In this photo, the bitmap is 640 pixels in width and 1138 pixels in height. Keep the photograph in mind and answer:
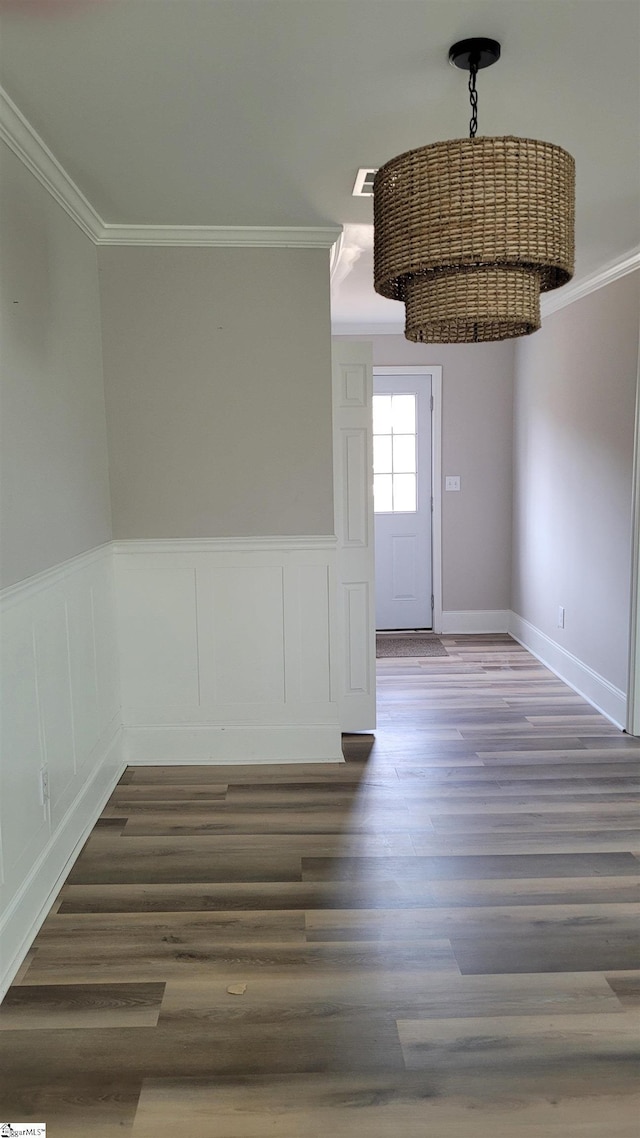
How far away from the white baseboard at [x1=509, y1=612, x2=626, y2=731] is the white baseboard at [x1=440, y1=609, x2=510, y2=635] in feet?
0.34

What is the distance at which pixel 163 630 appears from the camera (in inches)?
144

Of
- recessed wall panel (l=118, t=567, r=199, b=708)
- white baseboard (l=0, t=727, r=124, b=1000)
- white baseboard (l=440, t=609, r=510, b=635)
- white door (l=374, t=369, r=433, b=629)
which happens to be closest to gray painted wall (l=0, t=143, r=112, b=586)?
recessed wall panel (l=118, t=567, r=199, b=708)

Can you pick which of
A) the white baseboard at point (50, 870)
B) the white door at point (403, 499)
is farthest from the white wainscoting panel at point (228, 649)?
the white door at point (403, 499)

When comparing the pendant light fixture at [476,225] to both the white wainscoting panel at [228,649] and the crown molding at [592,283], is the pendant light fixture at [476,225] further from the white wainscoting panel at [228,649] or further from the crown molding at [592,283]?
the crown molding at [592,283]

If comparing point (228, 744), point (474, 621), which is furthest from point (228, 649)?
point (474, 621)

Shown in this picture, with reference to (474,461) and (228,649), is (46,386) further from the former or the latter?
(474,461)

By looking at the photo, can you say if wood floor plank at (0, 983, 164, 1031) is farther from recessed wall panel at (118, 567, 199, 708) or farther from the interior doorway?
the interior doorway

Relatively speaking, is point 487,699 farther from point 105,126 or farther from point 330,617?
point 105,126

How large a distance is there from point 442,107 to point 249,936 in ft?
8.23

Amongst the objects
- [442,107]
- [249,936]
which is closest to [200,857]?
[249,936]

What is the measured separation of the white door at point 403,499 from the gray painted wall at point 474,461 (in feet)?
0.48

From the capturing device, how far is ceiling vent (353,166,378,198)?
9.16ft

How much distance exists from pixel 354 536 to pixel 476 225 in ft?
7.77

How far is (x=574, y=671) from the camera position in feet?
15.7
